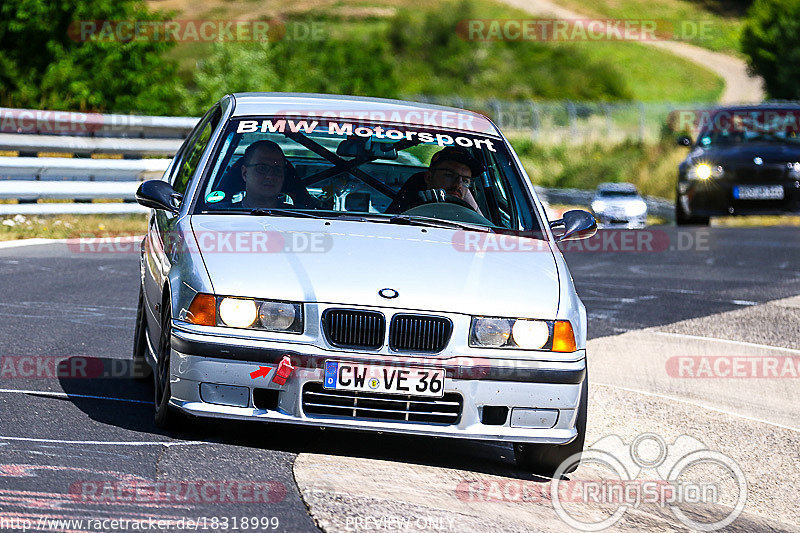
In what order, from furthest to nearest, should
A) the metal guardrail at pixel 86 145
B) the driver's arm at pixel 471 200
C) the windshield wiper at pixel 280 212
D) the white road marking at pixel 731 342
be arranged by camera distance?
the metal guardrail at pixel 86 145 → the white road marking at pixel 731 342 → the driver's arm at pixel 471 200 → the windshield wiper at pixel 280 212

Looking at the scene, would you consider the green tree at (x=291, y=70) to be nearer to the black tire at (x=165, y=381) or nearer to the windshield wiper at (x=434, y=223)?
the windshield wiper at (x=434, y=223)

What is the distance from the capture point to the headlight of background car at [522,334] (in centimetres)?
580

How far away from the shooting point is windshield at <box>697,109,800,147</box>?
63.3ft

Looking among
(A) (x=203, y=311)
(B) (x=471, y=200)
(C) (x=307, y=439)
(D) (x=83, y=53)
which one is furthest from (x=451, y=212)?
(D) (x=83, y=53)

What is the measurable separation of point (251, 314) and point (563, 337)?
4.30 ft

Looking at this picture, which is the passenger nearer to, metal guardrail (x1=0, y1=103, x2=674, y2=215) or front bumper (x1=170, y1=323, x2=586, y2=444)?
front bumper (x1=170, y1=323, x2=586, y2=444)

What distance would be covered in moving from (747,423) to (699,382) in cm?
99

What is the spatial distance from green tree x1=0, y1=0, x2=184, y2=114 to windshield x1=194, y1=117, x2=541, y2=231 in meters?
20.2

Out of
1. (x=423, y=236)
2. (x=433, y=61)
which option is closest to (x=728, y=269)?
(x=423, y=236)

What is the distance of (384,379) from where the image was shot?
5.69 meters

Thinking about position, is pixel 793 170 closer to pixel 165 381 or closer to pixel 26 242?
pixel 26 242

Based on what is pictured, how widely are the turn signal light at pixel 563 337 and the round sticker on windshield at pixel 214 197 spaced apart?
5.98 feet

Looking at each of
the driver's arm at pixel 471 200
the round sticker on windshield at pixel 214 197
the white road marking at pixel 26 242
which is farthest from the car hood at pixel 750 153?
the round sticker on windshield at pixel 214 197

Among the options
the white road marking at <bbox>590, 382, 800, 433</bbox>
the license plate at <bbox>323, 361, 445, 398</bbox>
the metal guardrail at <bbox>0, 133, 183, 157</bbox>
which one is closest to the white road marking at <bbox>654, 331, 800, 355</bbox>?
the white road marking at <bbox>590, 382, 800, 433</bbox>
